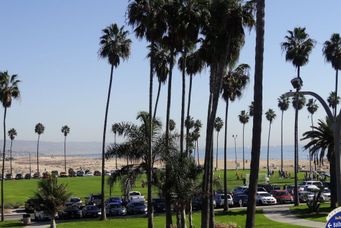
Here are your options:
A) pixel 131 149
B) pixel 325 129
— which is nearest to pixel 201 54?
pixel 131 149

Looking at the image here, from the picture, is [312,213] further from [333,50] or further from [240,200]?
[333,50]

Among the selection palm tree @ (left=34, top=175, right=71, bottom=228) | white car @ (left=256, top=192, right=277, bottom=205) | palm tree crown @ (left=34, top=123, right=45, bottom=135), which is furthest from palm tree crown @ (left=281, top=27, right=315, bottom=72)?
palm tree crown @ (left=34, top=123, right=45, bottom=135)

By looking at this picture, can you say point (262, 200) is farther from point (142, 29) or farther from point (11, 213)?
point (142, 29)

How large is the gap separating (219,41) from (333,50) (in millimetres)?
35959

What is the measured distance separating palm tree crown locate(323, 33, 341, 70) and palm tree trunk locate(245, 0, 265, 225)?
45831 millimetres

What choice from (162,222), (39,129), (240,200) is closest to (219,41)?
(162,222)

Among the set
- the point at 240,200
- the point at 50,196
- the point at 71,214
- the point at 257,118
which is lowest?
the point at 71,214

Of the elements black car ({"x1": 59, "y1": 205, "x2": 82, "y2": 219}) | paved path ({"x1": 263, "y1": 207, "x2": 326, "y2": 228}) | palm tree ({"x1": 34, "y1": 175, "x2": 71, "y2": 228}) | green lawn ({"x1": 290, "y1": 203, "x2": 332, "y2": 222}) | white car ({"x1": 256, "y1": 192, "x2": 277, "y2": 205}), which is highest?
palm tree ({"x1": 34, "y1": 175, "x2": 71, "y2": 228})

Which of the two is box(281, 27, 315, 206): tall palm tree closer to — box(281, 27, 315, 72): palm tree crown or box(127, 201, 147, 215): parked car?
box(281, 27, 315, 72): palm tree crown

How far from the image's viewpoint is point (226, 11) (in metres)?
29.7

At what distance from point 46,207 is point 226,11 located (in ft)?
60.9

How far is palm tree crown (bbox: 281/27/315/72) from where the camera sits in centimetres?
5909

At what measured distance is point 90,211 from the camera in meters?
55.7

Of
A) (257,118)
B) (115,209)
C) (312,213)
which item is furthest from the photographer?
(115,209)
